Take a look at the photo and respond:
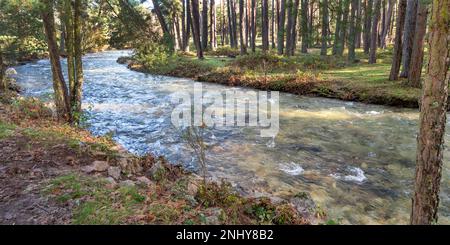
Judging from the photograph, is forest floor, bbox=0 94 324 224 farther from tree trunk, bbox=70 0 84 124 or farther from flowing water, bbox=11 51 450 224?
tree trunk, bbox=70 0 84 124

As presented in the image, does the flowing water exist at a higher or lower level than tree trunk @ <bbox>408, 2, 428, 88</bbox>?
lower

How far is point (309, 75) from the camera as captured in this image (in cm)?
1767

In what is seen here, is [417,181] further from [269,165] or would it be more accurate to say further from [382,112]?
[382,112]

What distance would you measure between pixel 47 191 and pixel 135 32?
6723 millimetres

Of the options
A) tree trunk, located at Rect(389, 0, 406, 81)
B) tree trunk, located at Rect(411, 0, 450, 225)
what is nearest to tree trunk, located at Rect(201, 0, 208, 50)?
tree trunk, located at Rect(389, 0, 406, 81)

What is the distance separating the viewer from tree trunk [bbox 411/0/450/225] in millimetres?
3072

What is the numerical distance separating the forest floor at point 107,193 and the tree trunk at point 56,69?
2.25 metres

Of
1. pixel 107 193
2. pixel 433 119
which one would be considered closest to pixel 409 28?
pixel 433 119

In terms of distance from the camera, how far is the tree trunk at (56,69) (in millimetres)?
8797

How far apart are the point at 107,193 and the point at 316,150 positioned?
5678 mm

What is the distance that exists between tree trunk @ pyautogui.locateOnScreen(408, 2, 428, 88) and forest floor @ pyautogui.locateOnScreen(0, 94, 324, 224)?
411 inches

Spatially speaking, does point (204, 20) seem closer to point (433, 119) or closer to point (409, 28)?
point (409, 28)
